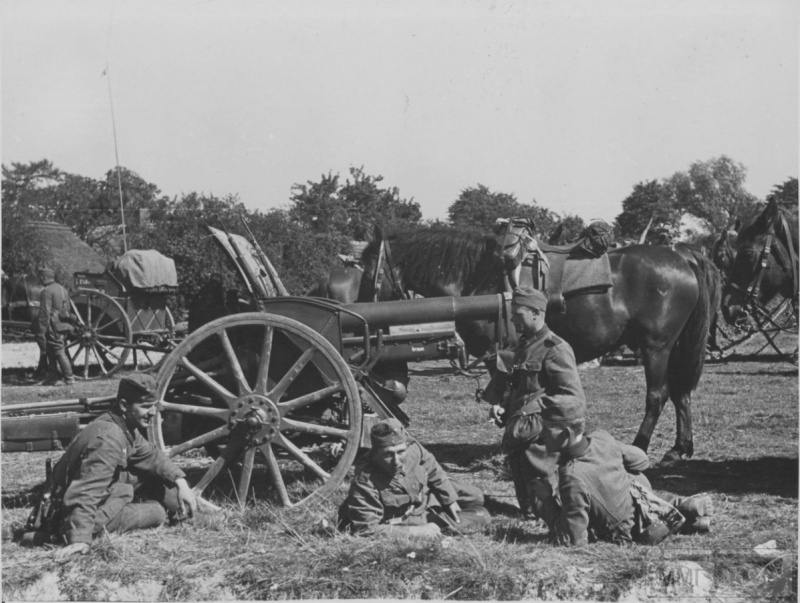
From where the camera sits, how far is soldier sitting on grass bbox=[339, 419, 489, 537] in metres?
4.98

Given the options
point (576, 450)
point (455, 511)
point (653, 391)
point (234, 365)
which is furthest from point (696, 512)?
point (234, 365)

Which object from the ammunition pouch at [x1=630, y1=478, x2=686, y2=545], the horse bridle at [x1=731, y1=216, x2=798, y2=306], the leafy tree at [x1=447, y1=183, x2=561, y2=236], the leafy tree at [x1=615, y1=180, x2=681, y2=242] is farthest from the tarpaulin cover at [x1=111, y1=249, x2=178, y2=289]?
the leafy tree at [x1=615, y1=180, x2=681, y2=242]

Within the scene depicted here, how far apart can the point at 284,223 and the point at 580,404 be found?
874 inches

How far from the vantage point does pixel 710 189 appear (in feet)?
145

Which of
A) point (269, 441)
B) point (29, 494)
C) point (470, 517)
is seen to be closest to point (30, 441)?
point (29, 494)

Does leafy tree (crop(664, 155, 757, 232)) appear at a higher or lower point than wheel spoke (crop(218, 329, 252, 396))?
higher

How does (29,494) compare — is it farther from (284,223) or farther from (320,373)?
(284,223)

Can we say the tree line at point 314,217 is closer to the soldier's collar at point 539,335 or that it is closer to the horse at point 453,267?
the horse at point 453,267

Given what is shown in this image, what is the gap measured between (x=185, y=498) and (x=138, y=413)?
0.58 metres

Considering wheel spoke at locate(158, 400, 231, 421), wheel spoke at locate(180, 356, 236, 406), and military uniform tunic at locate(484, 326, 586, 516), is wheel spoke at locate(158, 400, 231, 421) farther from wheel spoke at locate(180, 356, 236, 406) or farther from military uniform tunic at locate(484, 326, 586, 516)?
military uniform tunic at locate(484, 326, 586, 516)

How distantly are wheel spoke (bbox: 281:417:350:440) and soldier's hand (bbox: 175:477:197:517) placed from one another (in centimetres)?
68

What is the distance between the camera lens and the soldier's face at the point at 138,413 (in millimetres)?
5016

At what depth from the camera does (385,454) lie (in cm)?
497

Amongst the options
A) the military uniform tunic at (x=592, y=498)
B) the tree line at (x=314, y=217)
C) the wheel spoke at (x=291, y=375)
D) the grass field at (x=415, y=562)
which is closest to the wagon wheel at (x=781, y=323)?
the tree line at (x=314, y=217)
